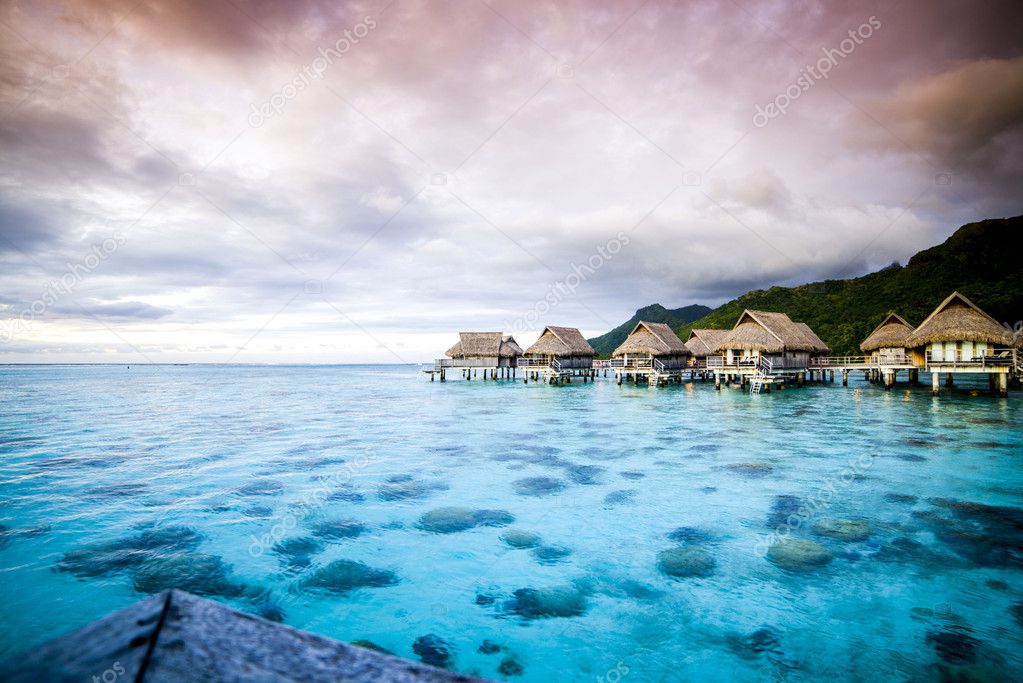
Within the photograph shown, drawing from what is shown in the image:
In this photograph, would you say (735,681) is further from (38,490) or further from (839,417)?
(839,417)

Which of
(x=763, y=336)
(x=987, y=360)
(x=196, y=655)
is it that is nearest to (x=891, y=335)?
(x=987, y=360)

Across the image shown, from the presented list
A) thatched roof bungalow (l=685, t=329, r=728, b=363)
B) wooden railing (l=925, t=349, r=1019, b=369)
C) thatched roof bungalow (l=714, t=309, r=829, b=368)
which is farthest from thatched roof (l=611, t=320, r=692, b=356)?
wooden railing (l=925, t=349, r=1019, b=369)

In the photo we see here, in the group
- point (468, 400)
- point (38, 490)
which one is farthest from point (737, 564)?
point (468, 400)

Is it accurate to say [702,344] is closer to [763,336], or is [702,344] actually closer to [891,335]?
[763,336]

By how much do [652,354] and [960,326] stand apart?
63.1 ft

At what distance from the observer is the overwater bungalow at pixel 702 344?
1833 inches

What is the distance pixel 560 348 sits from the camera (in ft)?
149

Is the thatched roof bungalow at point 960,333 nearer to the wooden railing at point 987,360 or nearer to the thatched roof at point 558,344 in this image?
the wooden railing at point 987,360

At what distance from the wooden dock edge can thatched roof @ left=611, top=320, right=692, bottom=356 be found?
137ft

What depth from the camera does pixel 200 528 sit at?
8.59 m

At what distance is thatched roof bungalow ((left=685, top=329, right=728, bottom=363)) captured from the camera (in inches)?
1832

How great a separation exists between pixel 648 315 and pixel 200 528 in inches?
5944

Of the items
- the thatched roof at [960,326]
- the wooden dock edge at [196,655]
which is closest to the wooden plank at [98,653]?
the wooden dock edge at [196,655]

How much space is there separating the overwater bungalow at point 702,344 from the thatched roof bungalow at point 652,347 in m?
1.13
